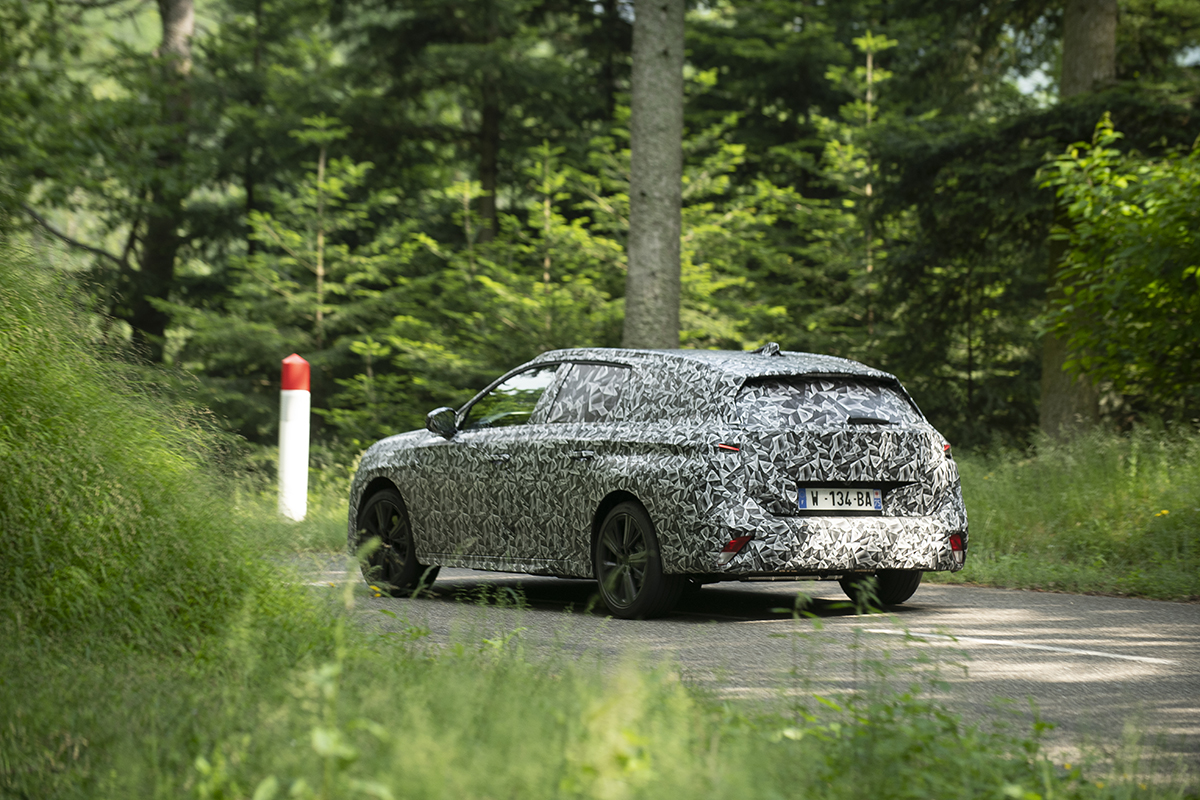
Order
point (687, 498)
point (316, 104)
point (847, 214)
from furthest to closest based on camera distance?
point (316, 104) < point (847, 214) < point (687, 498)

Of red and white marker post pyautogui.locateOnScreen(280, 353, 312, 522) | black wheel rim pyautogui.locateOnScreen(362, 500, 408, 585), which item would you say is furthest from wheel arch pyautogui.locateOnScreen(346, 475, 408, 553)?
red and white marker post pyautogui.locateOnScreen(280, 353, 312, 522)

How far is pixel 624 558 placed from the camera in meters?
8.01

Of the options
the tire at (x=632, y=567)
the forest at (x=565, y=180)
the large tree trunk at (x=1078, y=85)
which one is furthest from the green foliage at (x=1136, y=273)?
the tire at (x=632, y=567)

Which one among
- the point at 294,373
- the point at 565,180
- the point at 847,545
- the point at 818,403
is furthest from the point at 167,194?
the point at 847,545

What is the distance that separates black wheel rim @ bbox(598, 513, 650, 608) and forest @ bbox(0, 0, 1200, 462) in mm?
8045

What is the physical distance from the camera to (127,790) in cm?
341

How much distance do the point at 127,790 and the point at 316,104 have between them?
2433 cm

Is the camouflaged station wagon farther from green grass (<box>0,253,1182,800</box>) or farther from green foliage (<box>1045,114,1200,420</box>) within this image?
green foliage (<box>1045,114,1200,420</box>)

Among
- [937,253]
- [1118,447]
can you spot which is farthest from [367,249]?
[1118,447]

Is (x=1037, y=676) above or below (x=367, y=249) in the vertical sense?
below

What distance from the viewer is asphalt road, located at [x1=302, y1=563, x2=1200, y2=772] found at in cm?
515

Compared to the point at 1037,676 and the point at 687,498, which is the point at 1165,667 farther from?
the point at 687,498

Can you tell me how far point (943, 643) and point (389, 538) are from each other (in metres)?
4.92

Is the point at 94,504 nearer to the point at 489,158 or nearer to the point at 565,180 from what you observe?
the point at 565,180
